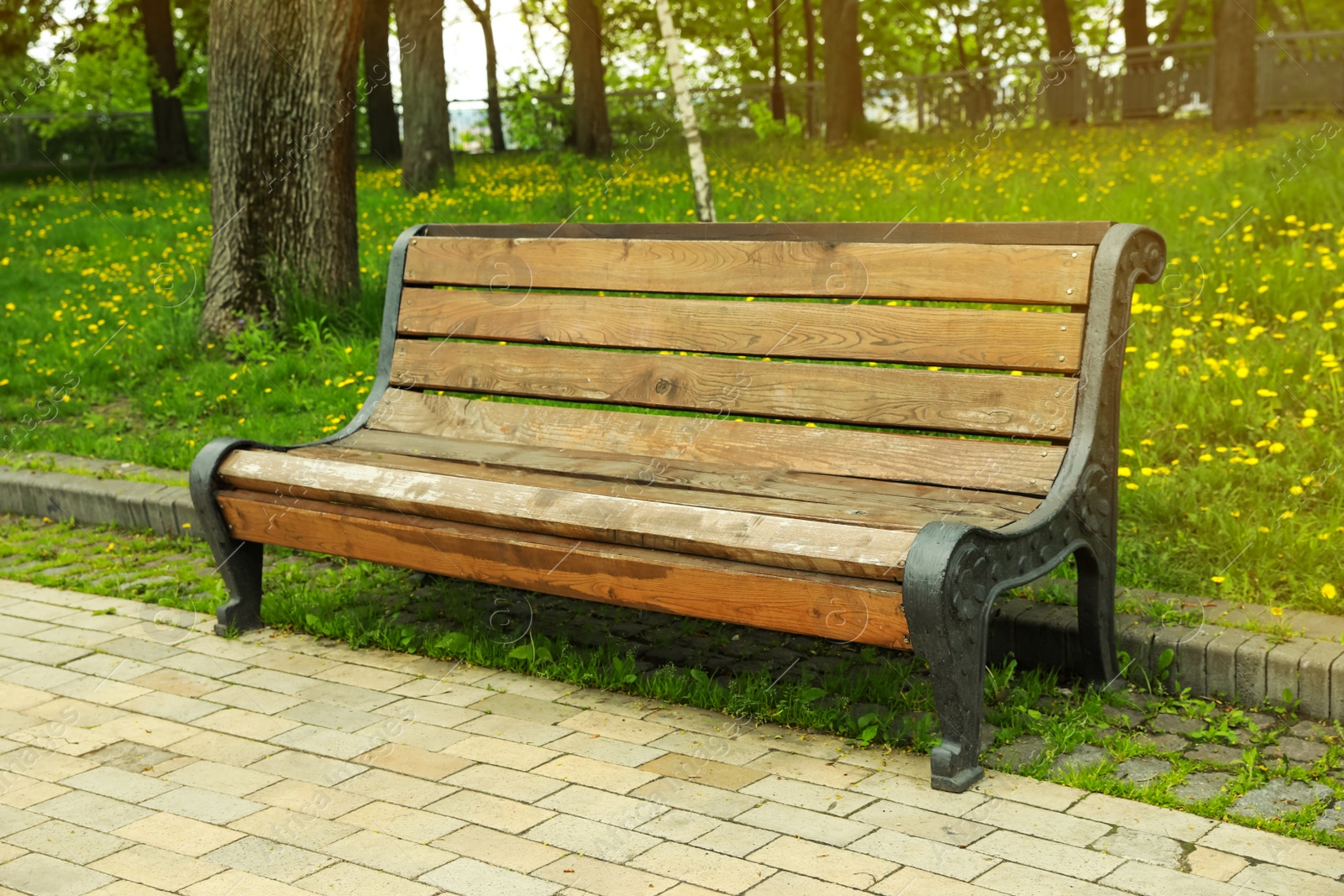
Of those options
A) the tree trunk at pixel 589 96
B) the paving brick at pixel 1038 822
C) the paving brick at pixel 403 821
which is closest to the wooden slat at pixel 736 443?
the paving brick at pixel 1038 822

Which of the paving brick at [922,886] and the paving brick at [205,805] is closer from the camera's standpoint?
the paving brick at [922,886]

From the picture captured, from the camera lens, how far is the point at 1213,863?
2.57 meters

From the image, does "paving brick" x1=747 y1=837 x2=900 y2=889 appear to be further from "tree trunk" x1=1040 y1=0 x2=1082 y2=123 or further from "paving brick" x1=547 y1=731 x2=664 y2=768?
"tree trunk" x1=1040 y1=0 x2=1082 y2=123

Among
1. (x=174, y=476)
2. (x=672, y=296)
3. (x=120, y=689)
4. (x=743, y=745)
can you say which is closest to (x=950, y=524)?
(x=743, y=745)

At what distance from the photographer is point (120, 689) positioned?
149 inches

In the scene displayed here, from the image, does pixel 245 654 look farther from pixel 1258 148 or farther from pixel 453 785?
pixel 1258 148

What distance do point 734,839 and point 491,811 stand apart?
54 centimetres

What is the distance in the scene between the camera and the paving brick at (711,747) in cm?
316

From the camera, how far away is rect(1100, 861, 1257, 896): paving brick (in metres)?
2.46

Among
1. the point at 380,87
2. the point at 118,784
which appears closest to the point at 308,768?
the point at 118,784

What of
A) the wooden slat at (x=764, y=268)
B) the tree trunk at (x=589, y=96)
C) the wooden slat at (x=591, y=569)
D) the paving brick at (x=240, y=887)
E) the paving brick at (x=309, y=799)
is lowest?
the paving brick at (x=309, y=799)

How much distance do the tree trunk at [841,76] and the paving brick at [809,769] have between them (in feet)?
51.2

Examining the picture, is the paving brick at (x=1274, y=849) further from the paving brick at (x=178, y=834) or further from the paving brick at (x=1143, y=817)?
the paving brick at (x=178, y=834)

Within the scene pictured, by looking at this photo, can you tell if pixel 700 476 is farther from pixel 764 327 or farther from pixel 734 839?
pixel 734 839
